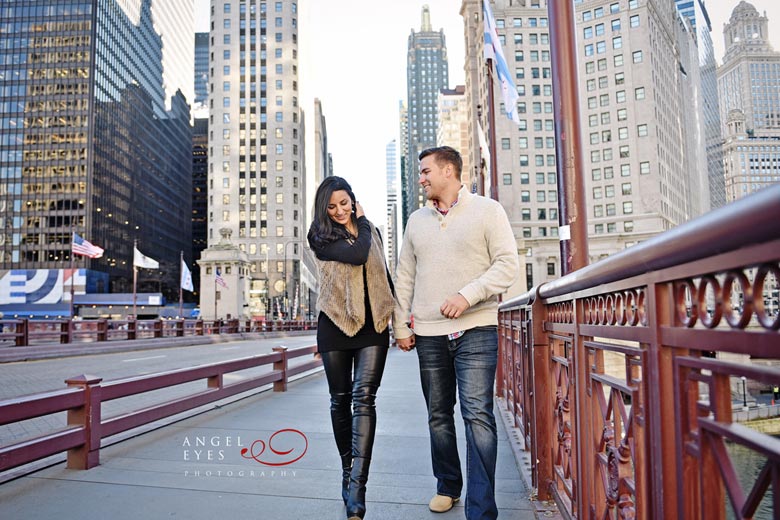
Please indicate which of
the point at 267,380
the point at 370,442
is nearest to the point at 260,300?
the point at 267,380

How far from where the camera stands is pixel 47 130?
95812 millimetres

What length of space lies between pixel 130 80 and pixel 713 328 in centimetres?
12559

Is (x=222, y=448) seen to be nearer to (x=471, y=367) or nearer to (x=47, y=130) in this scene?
(x=471, y=367)

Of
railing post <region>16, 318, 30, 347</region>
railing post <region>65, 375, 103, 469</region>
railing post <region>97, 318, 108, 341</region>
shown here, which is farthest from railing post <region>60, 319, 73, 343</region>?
railing post <region>65, 375, 103, 469</region>

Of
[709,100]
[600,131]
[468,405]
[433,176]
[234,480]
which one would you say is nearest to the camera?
[468,405]

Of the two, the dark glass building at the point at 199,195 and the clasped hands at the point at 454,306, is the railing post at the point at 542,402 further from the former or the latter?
the dark glass building at the point at 199,195

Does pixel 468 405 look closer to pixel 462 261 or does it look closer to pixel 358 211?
pixel 462 261

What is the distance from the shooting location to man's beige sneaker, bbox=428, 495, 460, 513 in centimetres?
403

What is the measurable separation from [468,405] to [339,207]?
163 centimetres

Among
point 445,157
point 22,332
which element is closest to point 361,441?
point 445,157

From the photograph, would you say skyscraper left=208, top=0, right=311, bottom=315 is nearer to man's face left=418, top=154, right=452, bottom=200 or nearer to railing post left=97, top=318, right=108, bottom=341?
railing post left=97, top=318, right=108, bottom=341

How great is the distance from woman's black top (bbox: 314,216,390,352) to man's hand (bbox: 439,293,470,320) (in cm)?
74

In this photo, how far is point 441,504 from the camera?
404 cm

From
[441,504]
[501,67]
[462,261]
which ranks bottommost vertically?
[441,504]
